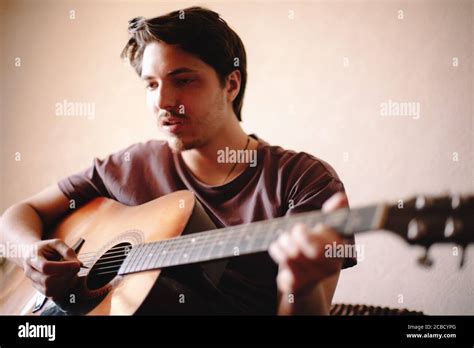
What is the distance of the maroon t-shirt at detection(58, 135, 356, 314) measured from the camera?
1324 millimetres

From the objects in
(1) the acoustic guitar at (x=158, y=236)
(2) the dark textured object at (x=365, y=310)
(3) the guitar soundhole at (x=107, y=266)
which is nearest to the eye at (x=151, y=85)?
(1) the acoustic guitar at (x=158, y=236)

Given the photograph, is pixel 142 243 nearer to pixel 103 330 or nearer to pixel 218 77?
pixel 103 330

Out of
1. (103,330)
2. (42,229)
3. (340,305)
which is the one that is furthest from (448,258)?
(42,229)

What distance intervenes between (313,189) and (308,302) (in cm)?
28

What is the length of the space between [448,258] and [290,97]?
635 mm

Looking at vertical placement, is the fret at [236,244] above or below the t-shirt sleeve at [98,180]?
below

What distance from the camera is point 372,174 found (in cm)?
152

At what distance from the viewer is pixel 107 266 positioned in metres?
1.34

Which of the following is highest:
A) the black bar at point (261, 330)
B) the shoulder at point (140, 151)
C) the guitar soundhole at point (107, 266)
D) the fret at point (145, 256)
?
the shoulder at point (140, 151)

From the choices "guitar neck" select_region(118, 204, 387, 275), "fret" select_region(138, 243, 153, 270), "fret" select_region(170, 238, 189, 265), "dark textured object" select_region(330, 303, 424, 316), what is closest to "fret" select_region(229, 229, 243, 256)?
"guitar neck" select_region(118, 204, 387, 275)

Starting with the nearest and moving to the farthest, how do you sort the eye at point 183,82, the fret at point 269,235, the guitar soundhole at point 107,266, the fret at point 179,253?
the fret at point 269,235 < the fret at point 179,253 < the guitar soundhole at point 107,266 < the eye at point 183,82

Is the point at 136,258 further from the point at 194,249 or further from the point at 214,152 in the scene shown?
Answer: the point at 214,152

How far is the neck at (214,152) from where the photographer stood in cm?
147

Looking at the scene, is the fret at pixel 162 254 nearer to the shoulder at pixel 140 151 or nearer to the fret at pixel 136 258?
the fret at pixel 136 258
